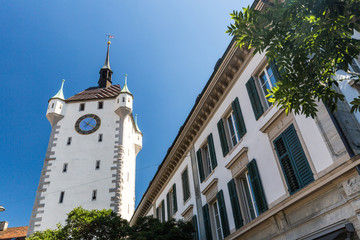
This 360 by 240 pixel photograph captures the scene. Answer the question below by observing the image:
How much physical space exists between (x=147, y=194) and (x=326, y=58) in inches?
882

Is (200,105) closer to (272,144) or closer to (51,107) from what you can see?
(272,144)

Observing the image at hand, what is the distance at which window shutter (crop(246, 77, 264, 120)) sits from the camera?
11.3 m

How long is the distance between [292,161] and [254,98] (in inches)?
131

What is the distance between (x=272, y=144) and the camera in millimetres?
10422

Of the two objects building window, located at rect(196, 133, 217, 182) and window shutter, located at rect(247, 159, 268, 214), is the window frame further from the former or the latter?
window shutter, located at rect(247, 159, 268, 214)

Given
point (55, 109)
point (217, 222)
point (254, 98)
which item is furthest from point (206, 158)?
point (55, 109)

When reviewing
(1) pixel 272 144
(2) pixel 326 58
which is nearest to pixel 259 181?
(1) pixel 272 144

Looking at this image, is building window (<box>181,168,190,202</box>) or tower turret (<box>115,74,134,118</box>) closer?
building window (<box>181,168,190,202</box>)

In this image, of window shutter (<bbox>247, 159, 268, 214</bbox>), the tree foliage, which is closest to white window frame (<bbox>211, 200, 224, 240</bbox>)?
the tree foliage

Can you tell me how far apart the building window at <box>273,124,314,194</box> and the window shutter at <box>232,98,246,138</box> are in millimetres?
2298

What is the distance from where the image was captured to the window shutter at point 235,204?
37.9 ft

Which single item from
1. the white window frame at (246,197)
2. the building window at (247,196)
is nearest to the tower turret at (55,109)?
the building window at (247,196)

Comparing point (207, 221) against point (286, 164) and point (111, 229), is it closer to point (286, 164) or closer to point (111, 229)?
point (111, 229)

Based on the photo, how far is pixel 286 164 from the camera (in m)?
9.61
